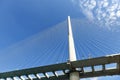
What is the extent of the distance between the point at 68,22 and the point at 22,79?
13025mm

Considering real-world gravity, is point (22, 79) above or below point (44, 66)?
below

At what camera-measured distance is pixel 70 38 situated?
113 ft

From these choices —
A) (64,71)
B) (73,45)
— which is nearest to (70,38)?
(73,45)

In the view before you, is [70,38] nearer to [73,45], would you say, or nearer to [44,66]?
[73,45]

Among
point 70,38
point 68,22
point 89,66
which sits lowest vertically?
point 89,66

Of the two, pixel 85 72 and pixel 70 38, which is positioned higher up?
pixel 70 38

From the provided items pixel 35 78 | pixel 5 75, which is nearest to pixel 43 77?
pixel 35 78

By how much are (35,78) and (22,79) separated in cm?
165

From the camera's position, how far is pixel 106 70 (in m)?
26.0

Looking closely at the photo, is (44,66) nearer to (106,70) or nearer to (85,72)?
(85,72)

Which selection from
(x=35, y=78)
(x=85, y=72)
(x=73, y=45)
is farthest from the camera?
(x=73, y=45)

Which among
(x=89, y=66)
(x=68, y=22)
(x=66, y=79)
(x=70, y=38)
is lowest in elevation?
(x=66, y=79)

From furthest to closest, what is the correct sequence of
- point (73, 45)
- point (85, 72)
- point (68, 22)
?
point (68, 22)
point (73, 45)
point (85, 72)

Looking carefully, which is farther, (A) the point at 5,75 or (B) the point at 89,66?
(A) the point at 5,75
